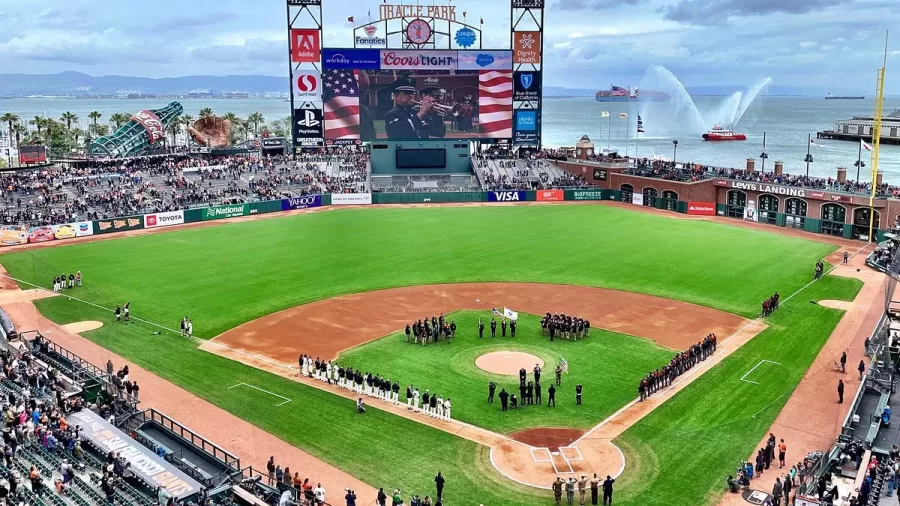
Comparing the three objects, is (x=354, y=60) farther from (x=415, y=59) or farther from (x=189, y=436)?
(x=189, y=436)

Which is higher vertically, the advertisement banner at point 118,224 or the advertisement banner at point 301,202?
the advertisement banner at point 301,202

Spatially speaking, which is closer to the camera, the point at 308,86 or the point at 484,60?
the point at 308,86

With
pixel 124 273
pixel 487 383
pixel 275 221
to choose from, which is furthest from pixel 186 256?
pixel 487 383

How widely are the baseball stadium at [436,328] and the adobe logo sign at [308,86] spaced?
10.2 inches

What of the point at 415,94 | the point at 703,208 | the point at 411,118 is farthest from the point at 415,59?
the point at 703,208

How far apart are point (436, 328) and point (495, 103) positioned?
52.4 metres

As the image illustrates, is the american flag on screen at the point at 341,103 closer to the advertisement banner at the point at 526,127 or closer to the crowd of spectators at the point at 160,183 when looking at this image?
the crowd of spectators at the point at 160,183

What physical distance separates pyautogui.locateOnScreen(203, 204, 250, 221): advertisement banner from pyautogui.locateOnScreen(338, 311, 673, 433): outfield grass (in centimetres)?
4217

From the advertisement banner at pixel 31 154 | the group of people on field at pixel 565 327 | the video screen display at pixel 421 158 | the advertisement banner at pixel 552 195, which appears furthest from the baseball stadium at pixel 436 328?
the video screen display at pixel 421 158

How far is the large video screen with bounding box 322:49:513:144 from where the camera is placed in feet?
259

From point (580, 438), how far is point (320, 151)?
→ 79.7m

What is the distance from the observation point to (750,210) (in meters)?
69.7

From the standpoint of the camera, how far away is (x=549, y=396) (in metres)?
27.1

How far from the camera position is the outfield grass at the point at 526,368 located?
26.3 m
